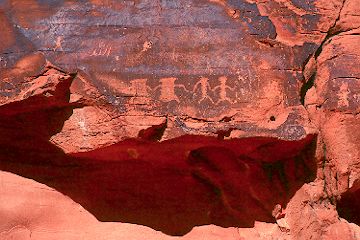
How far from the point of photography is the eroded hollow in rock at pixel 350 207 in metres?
2.72

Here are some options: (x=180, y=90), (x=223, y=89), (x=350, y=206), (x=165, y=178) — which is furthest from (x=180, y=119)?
(x=350, y=206)

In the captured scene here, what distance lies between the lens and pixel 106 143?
256cm

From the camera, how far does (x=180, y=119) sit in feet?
8.38

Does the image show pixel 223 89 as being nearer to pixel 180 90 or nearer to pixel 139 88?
pixel 180 90

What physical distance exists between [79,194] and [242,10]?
1.16 meters

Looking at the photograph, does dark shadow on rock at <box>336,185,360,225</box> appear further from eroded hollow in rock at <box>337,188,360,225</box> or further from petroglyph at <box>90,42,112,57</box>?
petroglyph at <box>90,42,112,57</box>

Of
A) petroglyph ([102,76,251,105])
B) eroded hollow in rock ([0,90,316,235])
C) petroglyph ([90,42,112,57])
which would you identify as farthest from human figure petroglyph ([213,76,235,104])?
petroglyph ([90,42,112,57])

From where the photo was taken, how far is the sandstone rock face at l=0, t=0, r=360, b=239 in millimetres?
2578

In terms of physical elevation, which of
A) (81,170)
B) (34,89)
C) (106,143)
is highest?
(34,89)

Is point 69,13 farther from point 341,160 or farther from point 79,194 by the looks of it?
point 341,160

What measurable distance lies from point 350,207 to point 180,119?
3.10 feet

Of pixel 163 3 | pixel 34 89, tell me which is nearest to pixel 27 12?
pixel 34 89

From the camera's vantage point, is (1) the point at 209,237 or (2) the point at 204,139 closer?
(2) the point at 204,139

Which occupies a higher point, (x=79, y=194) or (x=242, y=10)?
(x=242, y=10)
